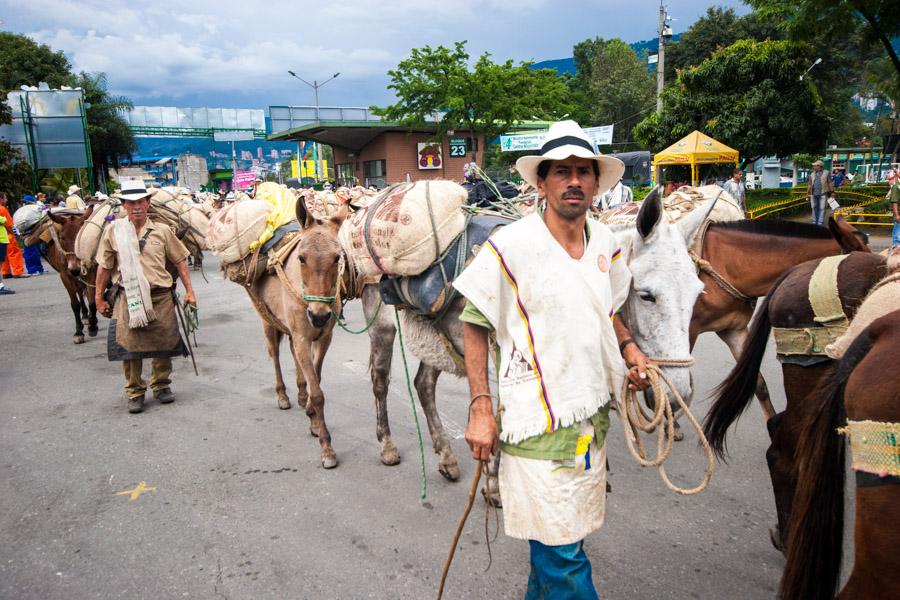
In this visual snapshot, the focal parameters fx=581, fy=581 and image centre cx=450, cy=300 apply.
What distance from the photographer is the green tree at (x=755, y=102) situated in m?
21.3

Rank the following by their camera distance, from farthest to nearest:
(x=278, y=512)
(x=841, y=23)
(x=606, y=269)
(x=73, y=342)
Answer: (x=841, y=23) → (x=73, y=342) → (x=278, y=512) → (x=606, y=269)

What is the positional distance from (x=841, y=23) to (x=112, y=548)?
1578 cm

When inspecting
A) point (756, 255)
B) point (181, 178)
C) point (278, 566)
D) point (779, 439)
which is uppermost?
point (181, 178)

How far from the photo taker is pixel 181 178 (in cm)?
4659

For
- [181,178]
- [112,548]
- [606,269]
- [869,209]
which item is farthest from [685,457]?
[181,178]

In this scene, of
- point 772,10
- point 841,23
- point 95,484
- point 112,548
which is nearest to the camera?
point 112,548

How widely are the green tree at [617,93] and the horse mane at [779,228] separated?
39.5 m

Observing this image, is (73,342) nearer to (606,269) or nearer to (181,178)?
(606,269)

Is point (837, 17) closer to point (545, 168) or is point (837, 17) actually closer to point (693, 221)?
point (693, 221)

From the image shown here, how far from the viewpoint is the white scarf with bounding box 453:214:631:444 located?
2.05m

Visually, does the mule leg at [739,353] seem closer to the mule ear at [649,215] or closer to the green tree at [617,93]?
the mule ear at [649,215]

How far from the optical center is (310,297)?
418 cm

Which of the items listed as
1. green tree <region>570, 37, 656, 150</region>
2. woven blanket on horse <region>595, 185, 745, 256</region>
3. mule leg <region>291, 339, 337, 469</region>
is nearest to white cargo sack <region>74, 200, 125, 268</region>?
mule leg <region>291, 339, 337, 469</region>

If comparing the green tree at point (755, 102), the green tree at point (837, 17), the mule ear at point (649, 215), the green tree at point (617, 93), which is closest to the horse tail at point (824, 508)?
the mule ear at point (649, 215)
